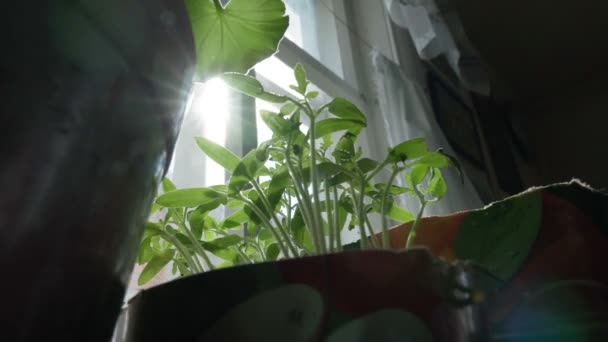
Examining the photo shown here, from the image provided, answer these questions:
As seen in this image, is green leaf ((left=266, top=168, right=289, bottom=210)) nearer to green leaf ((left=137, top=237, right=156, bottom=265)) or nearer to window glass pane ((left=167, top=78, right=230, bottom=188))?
green leaf ((left=137, top=237, right=156, bottom=265))

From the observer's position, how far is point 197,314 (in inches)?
8.8

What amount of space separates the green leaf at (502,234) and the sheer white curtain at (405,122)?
1.89 ft

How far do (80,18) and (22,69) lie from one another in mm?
30

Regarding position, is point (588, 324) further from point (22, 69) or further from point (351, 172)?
point (22, 69)

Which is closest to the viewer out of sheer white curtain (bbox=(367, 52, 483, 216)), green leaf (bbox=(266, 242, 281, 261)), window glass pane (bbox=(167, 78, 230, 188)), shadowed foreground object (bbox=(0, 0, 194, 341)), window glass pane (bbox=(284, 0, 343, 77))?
shadowed foreground object (bbox=(0, 0, 194, 341))

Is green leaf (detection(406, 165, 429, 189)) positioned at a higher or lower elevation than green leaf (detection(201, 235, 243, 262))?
higher

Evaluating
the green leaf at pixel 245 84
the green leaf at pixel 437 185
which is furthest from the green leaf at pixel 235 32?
the green leaf at pixel 437 185

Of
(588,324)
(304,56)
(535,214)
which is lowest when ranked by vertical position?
(588,324)

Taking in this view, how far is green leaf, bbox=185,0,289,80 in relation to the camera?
0.33 meters

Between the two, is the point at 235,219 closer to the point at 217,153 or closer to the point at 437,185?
the point at 217,153

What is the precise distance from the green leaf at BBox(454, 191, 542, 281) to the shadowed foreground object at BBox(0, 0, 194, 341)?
0.33m

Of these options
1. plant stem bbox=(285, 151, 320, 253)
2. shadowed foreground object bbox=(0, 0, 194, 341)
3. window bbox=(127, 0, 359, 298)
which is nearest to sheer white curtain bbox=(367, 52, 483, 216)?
window bbox=(127, 0, 359, 298)

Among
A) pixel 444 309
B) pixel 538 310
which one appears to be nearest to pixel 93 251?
pixel 444 309

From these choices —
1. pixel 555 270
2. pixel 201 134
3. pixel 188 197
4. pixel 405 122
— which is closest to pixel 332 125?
pixel 188 197
